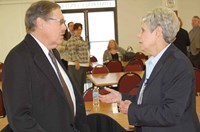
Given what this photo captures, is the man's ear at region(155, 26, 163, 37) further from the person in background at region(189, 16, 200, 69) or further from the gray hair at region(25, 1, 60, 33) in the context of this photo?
the person in background at region(189, 16, 200, 69)

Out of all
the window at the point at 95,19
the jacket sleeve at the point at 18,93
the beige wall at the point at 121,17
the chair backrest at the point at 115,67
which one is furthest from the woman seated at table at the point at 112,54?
the jacket sleeve at the point at 18,93

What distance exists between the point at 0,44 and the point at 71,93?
1006cm

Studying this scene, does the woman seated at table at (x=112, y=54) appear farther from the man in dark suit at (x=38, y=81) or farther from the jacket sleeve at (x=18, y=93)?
the jacket sleeve at (x=18, y=93)

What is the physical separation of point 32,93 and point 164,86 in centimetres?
76

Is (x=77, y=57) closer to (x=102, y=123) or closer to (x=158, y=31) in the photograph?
(x=102, y=123)

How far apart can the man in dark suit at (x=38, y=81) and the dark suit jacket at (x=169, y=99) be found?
1.46ft

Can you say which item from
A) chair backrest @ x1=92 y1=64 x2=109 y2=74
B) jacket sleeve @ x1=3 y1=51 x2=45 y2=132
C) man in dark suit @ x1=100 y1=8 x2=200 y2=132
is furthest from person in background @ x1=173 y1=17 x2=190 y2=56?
jacket sleeve @ x1=3 y1=51 x2=45 y2=132

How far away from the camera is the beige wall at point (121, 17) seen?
1173 centimetres

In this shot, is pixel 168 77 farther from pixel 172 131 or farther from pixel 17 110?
pixel 17 110

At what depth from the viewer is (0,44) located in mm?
11812

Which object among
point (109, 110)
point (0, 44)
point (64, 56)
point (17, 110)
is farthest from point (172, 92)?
point (0, 44)

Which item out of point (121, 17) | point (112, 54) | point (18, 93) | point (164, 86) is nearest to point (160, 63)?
point (164, 86)

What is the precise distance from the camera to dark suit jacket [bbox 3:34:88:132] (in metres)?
1.89

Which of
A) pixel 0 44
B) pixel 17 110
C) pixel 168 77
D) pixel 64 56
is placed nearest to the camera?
pixel 17 110
